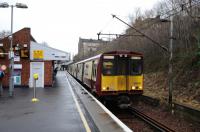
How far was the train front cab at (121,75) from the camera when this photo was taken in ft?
58.7

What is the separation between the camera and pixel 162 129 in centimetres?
1362

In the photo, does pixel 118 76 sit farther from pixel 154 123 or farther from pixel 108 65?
pixel 154 123

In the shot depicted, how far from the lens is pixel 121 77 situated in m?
18.1

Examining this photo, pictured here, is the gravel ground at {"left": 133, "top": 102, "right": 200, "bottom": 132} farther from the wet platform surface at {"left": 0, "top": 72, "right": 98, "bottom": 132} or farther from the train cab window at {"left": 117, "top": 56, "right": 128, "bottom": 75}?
the wet platform surface at {"left": 0, "top": 72, "right": 98, "bottom": 132}

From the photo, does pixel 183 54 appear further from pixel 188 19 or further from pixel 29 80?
pixel 29 80

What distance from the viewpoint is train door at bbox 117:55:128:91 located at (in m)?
18.1

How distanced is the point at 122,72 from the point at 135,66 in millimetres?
818

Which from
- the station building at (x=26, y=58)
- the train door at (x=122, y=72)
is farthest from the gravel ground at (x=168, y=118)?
the station building at (x=26, y=58)

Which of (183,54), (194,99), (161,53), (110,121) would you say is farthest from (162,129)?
(161,53)

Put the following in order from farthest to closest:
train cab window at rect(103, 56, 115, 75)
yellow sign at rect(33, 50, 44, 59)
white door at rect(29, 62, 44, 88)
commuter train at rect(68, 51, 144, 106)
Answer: white door at rect(29, 62, 44, 88) → yellow sign at rect(33, 50, 44, 59) → train cab window at rect(103, 56, 115, 75) → commuter train at rect(68, 51, 144, 106)

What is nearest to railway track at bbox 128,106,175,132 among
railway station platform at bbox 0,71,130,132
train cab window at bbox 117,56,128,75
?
train cab window at bbox 117,56,128,75

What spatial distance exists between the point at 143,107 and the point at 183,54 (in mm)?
9604

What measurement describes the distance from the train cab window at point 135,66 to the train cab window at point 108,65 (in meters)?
1.00

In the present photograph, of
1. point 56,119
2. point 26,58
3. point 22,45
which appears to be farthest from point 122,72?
point 22,45
